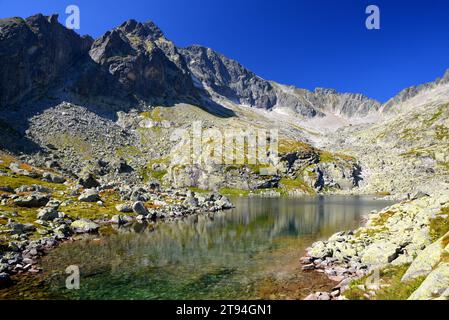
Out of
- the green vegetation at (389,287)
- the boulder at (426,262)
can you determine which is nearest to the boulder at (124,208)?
the green vegetation at (389,287)

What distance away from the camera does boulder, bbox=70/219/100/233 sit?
2362 inches

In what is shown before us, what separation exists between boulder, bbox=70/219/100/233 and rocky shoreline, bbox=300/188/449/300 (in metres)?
38.8

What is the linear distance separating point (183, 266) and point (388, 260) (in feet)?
72.1

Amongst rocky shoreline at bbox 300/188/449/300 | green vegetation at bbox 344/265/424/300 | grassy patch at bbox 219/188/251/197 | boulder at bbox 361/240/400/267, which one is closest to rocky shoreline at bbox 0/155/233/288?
green vegetation at bbox 344/265/424/300

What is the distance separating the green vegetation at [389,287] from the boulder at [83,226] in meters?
47.8

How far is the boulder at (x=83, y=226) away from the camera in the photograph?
197ft

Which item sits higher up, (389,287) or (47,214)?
(389,287)

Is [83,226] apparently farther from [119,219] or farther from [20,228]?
[20,228]

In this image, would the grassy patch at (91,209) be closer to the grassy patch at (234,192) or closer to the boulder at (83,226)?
the boulder at (83,226)

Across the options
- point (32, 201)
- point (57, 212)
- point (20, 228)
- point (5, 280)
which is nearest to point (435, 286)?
point (5, 280)

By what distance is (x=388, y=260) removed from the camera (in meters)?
32.8

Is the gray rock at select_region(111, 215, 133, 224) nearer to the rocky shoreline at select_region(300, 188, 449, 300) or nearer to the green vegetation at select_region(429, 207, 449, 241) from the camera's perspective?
the rocky shoreline at select_region(300, 188, 449, 300)

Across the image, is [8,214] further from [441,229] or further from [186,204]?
[441,229]
